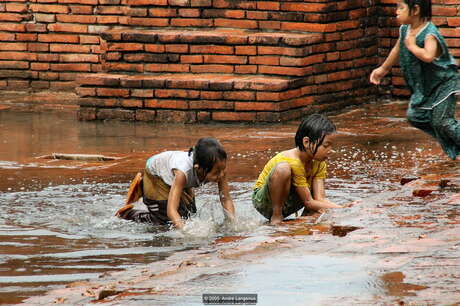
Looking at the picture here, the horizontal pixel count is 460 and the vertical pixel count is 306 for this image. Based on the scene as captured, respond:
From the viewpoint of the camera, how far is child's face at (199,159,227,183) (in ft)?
17.9

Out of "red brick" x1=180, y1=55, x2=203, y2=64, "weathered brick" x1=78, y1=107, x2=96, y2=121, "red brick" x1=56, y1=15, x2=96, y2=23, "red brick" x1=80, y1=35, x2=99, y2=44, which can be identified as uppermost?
"red brick" x1=56, y1=15, x2=96, y2=23

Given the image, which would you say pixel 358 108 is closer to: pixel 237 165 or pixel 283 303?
pixel 237 165

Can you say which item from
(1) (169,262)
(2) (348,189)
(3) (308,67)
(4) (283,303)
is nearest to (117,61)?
(3) (308,67)

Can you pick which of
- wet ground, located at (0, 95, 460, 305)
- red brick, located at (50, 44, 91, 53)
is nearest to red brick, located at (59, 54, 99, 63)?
red brick, located at (50, 44, 91, 53)

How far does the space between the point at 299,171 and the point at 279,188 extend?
0.48 ft

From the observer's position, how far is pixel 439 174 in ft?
21.0

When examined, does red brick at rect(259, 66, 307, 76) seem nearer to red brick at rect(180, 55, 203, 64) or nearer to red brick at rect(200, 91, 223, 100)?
red brick at rect(200, 91, 223, 100)

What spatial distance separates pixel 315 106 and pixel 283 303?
6276 millimetres

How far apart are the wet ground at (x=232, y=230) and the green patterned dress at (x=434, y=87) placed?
1.13ft

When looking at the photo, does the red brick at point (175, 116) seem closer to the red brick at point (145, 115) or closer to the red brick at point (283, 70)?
the red brick at point (145, 115)

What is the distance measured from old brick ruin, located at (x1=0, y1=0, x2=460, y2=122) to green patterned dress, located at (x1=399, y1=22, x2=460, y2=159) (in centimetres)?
305

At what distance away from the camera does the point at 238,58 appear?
9477 millimetres

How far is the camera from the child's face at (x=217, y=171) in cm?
545

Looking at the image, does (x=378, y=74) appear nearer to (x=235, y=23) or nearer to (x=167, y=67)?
(x=235, y=23)
